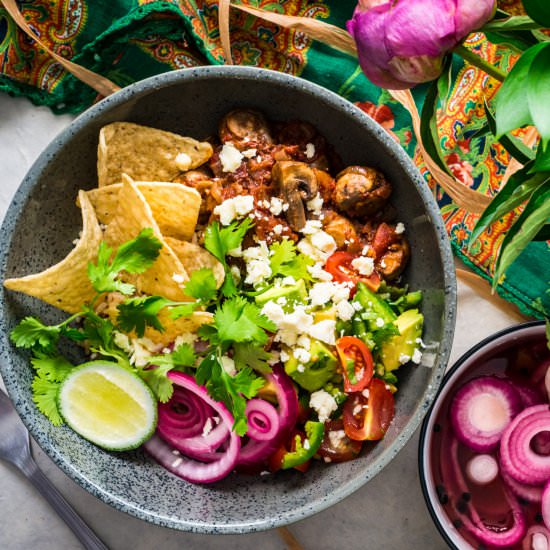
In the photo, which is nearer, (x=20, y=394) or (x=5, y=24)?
(x=20, y=394)

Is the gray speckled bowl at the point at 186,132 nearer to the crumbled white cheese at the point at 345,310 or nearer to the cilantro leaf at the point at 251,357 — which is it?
the crumbled white cheese at the point at 345,310

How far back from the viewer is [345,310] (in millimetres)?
Answer: 1779

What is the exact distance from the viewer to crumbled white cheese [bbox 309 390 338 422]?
181cm

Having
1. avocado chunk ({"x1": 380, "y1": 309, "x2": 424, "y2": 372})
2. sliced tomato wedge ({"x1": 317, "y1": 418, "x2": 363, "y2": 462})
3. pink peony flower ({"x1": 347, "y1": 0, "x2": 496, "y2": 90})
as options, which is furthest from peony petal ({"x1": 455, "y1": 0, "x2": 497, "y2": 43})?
sliced tomato wedge ({"x1": 317, "y1": 418, "x2": 363, "y2": 462})

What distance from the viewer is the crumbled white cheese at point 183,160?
1.92 meters

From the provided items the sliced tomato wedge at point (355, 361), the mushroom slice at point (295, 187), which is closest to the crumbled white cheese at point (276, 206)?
the mushroom slice at point (295, 187)

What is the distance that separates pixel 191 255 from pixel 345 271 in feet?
1.28

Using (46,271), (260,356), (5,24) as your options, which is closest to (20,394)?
(46,271)

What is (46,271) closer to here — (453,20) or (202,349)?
(202,349)

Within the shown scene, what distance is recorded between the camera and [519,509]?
2012 mm

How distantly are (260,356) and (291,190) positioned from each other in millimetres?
414

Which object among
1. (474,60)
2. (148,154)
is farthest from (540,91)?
(148,154)

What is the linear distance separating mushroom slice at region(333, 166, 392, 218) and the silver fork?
1.14m

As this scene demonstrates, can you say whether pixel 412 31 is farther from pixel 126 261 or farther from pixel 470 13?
pixel 126 261
